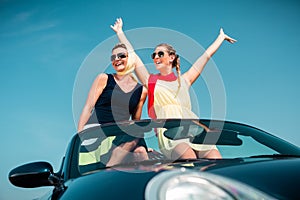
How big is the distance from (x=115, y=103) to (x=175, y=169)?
8.78ft

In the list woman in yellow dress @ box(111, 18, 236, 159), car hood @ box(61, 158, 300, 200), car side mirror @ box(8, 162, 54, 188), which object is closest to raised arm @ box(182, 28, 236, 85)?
woman in yellow dress @ box(111, 18, 236, 159)

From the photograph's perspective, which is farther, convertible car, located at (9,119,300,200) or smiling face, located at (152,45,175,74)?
smiling face, located at (152,45,175,74)

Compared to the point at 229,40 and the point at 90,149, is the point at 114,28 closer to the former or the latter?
the point at 229,40

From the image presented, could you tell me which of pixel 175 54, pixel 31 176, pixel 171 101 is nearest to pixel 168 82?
pixel 171 101

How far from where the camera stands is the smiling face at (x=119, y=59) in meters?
4.46

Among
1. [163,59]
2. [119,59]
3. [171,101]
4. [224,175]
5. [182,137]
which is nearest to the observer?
[224,175]

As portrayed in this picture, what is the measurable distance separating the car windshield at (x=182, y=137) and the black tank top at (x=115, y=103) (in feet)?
3.74

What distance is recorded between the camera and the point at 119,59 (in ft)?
14.7

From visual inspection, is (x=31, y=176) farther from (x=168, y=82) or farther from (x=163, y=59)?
(x=163, y=59)

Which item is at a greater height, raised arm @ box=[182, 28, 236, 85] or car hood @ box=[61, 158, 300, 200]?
raised arm @ box=[182, 28, 236, 85]

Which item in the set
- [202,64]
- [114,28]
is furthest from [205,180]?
[114,28]

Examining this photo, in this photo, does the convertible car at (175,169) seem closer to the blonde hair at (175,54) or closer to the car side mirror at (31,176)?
the car side mirror at (31,176)

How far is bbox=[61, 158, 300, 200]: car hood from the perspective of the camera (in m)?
1.34

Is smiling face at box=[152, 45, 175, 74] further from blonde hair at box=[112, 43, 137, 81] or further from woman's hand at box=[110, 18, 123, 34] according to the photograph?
woman's hand at box=[110, 18, 123, 34]
